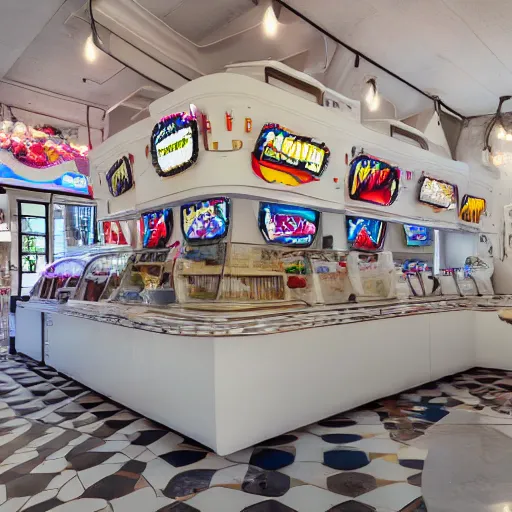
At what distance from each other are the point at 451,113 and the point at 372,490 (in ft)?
18.2

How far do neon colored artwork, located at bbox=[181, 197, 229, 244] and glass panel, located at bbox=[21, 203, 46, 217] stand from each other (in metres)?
4.65

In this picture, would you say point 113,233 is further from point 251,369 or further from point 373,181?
point 251,369

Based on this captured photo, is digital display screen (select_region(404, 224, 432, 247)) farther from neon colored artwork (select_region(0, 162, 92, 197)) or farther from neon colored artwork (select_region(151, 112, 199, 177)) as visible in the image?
neon colored artwork (select_region(0, 162, 92, 197))

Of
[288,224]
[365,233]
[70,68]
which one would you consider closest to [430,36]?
[365,233]

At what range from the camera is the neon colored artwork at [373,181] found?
4.58 m

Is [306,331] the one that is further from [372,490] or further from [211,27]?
[211,27]

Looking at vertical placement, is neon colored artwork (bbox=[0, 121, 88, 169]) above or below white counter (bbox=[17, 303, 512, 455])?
above

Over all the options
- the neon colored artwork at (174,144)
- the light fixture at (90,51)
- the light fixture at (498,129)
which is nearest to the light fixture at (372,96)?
the light fixture at (498,129)

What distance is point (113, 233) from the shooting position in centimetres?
622

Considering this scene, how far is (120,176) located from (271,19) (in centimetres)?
248

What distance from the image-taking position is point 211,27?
Result: 155 inches

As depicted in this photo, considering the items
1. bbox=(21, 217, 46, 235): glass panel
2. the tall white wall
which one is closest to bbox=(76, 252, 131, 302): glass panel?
bbox=(21, 217, 46, 235): glass panel

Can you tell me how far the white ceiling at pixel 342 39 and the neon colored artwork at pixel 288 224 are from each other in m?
1.38

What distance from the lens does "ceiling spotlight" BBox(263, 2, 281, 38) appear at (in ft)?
11.8
